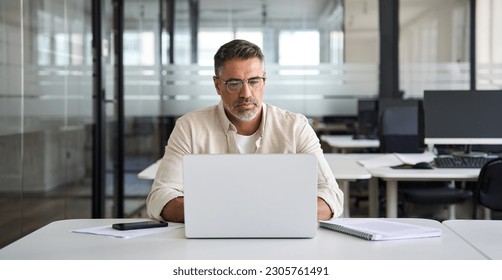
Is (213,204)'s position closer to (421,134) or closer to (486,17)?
(421,134)

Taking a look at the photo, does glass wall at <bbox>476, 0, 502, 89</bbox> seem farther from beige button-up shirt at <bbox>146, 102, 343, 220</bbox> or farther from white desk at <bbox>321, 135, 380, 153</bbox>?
beige button-up shirt at <bbox>146, 102, 343, 220</bbox>

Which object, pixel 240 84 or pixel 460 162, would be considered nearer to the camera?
pixel 240 84

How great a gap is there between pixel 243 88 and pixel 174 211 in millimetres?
537

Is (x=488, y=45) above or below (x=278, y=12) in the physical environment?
below

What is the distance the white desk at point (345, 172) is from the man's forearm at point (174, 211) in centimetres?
149

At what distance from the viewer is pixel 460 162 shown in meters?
4.62

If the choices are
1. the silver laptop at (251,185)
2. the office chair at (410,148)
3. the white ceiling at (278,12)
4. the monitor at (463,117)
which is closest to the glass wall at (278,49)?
the white ceiling at (278,12)

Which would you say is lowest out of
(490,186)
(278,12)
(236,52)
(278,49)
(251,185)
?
(490,186)

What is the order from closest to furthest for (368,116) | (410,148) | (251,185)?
1. (251,185)
2. (410,148)
3. (368,116)

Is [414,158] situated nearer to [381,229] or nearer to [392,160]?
[392,160]

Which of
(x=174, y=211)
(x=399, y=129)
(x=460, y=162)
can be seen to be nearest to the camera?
(x=174, y=211)

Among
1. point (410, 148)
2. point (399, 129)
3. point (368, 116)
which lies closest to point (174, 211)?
point (410, 148)
